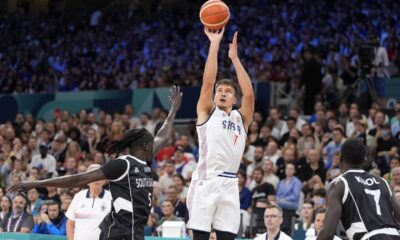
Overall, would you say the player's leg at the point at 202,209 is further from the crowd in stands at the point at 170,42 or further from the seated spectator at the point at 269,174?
the crowd in stands at the point at 170,42

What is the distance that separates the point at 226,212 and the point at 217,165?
1.59 ft

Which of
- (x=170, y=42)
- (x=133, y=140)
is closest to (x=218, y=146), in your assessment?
(x=133, y=140)

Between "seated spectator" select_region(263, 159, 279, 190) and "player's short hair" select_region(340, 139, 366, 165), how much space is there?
9.17m

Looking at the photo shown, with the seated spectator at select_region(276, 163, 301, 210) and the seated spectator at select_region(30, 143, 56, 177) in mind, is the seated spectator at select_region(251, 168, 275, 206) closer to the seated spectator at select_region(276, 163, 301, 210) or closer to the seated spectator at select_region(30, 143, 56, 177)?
the seated spectator at select_region(276, 163, 301, 210)

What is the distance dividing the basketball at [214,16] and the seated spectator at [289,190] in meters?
7.38

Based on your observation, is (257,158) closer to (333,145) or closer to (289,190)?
(333,145)

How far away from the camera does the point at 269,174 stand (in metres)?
18.6

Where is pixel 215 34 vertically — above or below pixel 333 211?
above

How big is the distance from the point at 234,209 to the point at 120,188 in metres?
1.18

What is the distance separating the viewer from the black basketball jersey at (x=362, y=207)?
902 cm

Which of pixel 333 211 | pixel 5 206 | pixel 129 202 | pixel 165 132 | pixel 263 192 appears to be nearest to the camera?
pixel 333 211

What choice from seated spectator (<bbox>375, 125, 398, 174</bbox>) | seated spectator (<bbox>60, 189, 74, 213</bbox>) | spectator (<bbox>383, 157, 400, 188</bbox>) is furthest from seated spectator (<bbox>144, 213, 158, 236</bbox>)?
seated spectator (<bbox>375, 125, 398, 174</bbox>)

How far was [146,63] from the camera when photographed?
3061cm

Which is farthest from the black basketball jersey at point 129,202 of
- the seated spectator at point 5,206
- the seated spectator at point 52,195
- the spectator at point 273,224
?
the seated spectator at point 52,195
